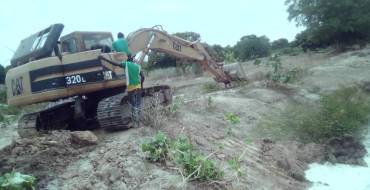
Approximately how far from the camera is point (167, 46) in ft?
38.7

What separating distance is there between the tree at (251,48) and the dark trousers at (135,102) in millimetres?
26121

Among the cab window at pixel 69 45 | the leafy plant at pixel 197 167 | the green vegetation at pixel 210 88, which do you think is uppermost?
the cab window at pixel 69 45

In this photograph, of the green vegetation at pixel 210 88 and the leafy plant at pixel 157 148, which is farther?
the green vegetation at pixel 210 88

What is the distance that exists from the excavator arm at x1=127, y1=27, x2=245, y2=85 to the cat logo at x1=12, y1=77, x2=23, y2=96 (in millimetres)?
2342

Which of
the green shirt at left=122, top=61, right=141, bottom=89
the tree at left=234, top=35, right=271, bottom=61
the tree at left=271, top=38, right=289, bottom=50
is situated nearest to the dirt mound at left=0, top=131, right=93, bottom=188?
the green shirt at left=122, top=61, right=141, bottom=89

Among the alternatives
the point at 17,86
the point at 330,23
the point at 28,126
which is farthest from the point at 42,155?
the point at 330,23

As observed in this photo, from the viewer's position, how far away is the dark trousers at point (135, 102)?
9.45 metres

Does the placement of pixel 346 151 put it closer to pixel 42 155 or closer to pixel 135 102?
pixel 135 102

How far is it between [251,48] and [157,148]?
94.4ft

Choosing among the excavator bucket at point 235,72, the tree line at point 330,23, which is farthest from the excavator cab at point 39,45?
the tree line at point 330,23

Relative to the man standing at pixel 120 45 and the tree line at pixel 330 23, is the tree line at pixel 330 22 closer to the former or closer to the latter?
the tree line at pixel 330 23

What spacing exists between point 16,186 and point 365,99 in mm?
10756

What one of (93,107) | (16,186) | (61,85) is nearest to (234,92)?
(93,107)

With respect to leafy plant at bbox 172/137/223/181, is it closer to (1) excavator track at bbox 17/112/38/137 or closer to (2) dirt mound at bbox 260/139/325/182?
(2) dirt mound at bbox 260/139/325/182
